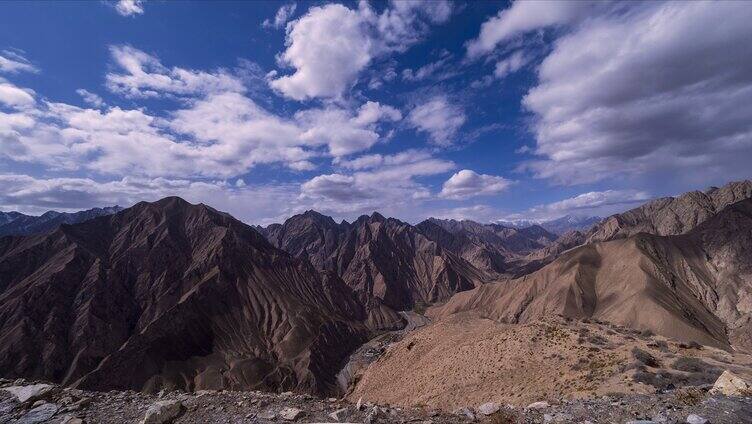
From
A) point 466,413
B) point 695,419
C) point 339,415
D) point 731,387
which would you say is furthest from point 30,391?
point 731,387

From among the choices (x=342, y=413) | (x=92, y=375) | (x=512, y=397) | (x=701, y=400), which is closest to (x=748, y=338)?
(x=512, y=397)

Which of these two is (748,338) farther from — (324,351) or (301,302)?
(301,302)

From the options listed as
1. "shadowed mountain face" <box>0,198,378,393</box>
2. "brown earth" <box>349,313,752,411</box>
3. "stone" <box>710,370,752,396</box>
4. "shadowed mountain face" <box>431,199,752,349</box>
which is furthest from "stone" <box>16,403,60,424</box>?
"shadowed mountain face" <box>431,199,752,349</box>

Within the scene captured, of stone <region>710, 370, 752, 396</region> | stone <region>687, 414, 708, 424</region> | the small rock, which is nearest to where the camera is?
stone <region>687, 414, 708, 424</region>

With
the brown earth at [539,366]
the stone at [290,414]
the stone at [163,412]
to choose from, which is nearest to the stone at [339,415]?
the stone at [290,414]

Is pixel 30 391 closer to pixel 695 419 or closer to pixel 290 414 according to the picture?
pixel 290 414

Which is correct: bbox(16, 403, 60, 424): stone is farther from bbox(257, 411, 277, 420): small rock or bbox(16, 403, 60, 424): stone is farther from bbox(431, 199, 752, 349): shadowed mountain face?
bbox(431, 199, 752, 349): shadowed mountain face
